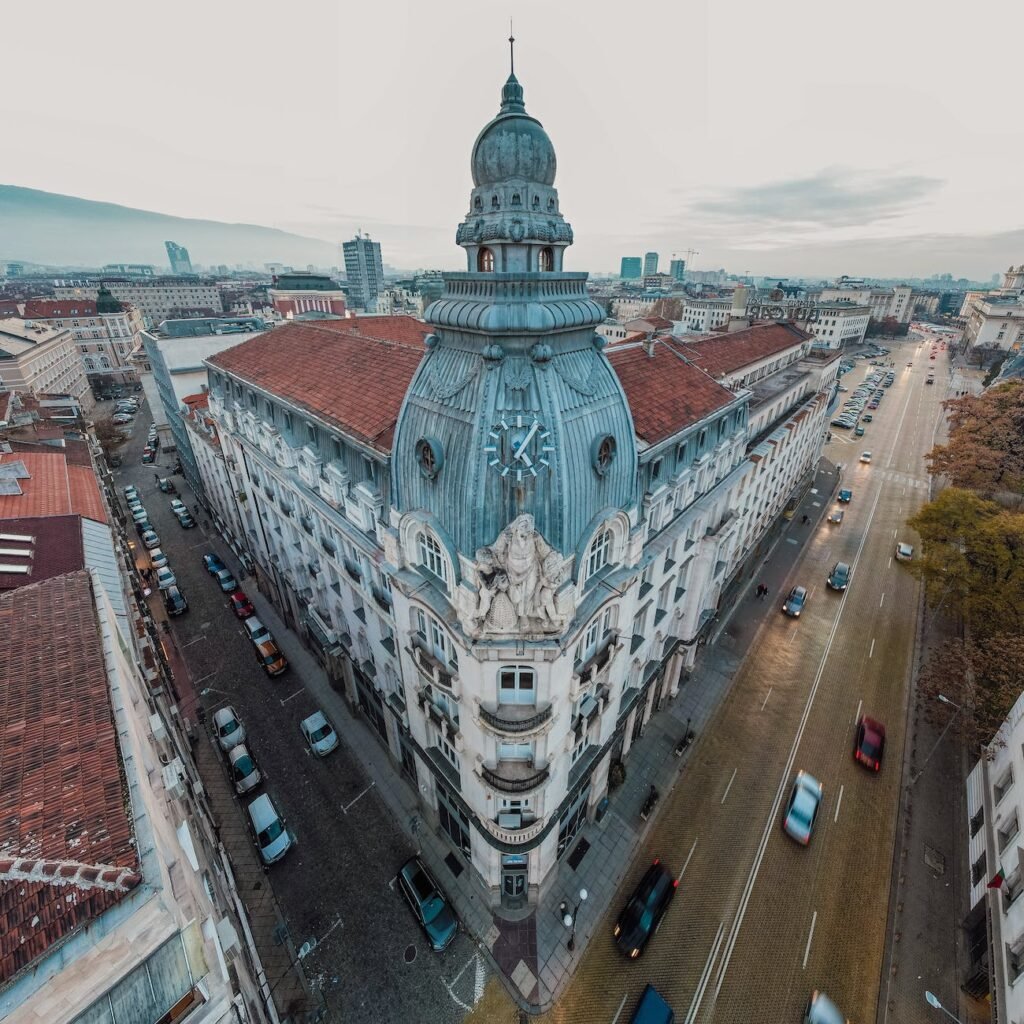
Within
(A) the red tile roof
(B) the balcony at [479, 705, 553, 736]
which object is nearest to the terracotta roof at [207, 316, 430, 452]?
(B) the balcony at [479, 705, 553, 736]

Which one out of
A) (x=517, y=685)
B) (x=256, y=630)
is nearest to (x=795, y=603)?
(x=517, y=685)

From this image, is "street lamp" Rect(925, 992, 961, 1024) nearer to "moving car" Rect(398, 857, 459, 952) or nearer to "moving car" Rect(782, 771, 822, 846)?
"moving car" Rect(782, 771, 822, 846)

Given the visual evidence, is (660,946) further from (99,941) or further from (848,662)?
(848,662)

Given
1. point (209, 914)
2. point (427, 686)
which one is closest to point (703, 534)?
point (427, 686)

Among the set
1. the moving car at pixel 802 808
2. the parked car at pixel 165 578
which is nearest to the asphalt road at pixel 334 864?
the parked car at pixel 165 578

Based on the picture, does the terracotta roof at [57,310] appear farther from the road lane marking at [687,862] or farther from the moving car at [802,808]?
the moving car at [802,808]

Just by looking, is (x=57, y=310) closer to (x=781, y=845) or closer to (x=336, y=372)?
(x=336, y=372)
